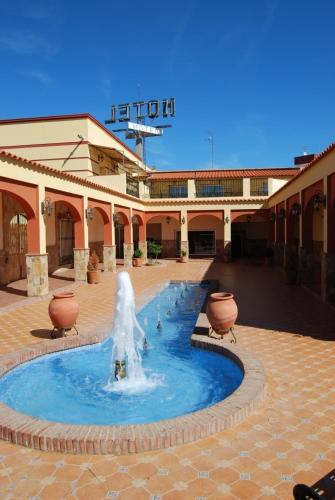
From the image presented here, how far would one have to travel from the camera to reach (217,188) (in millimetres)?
29672

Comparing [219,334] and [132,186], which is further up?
[132,186]

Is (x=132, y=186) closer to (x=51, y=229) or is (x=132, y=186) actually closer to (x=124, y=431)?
(x=51, y=229)

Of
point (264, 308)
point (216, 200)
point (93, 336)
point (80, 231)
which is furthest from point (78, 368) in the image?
point (216, 200)

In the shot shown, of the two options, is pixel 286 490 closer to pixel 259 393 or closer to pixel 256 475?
pixel 256 475

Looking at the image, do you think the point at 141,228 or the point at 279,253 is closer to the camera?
the point at 279,253

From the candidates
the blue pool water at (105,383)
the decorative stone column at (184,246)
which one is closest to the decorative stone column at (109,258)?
the decorative stone column at (184,246)

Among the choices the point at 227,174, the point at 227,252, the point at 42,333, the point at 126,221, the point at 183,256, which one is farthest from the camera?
the point at 227,174

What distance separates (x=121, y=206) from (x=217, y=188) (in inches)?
389

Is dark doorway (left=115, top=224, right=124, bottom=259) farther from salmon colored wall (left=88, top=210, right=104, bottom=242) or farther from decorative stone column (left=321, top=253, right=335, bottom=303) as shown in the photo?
decorative stone column (left=321, top=253, right=335, bottom=303)

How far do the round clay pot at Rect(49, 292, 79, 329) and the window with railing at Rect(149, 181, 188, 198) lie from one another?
2261 centimetres

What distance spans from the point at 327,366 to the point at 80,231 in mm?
12569

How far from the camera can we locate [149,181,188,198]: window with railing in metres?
30.1

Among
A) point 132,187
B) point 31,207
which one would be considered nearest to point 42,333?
point 31,207

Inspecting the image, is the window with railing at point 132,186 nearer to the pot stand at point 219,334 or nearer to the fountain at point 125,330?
the pot stand at point 219,334
